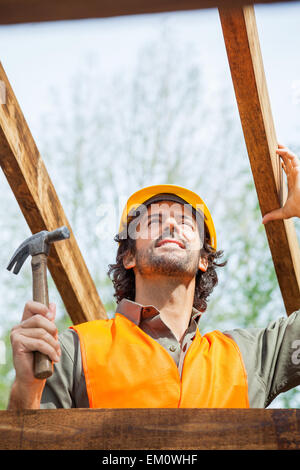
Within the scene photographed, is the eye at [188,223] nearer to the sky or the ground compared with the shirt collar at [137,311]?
nearer to the sky

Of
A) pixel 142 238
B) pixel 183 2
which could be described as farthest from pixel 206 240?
pixel 183 2

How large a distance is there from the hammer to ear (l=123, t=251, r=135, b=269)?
0.79 m

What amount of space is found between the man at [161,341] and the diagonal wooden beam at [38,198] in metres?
0.23

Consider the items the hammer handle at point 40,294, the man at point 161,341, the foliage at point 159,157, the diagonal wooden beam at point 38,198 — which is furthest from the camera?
the foliage at point 159,157

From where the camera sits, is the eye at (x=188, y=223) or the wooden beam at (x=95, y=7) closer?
the wooden beam at (x=95, y=7)

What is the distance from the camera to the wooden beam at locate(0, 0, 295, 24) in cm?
104

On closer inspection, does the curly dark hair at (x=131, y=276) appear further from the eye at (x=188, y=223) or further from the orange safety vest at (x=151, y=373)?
the orange safety vest at (x=151, y=373)

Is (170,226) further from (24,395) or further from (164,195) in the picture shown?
(24,395)

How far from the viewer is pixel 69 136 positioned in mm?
7320

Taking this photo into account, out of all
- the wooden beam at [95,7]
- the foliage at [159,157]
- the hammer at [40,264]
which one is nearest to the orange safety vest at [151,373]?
the hammer at [40,264]

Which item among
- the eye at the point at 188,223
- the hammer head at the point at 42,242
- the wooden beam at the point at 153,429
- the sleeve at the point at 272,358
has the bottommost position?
the wooden beam at the point at 153,429

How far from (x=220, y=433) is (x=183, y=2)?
3.00 ft

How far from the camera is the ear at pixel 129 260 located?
250 cm
